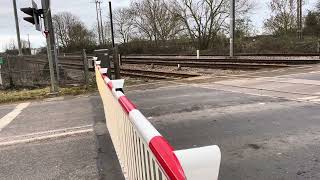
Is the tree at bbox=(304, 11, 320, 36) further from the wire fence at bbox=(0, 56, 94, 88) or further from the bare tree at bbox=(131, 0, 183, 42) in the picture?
the wire fence at bbox=(0, 56, 94, 88)

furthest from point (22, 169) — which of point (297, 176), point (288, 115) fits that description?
point (288, 115)

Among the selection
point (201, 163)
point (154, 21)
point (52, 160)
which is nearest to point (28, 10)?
point (52, 160)

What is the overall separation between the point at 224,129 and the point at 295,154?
1.66 m

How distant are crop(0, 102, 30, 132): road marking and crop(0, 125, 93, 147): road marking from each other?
1.24 meters

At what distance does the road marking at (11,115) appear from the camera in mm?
8893

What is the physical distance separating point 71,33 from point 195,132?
8841cm

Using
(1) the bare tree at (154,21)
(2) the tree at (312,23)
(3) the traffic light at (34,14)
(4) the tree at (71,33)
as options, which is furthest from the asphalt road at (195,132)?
(4) the tree at (71,33)

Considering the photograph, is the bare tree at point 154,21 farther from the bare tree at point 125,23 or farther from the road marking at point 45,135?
the road marking at point 45,135

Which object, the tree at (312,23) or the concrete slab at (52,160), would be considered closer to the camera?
the concrete slab at (52,160)

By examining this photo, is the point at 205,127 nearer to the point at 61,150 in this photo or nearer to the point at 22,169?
the point at 61,150

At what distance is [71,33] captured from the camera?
300 feet

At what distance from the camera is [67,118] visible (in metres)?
8.97

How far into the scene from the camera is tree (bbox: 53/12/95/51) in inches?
3391

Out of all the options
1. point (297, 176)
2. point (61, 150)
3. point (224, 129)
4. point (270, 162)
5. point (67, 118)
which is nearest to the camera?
point (297, 176)
